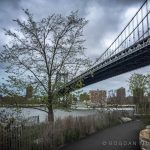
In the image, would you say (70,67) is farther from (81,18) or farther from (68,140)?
(68,140)

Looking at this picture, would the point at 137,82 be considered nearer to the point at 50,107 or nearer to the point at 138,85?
the point at 138,85

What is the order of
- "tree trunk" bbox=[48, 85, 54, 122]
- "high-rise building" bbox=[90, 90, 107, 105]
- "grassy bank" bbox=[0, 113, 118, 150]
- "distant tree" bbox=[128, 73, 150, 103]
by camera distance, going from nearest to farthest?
"grassy bank" bbox=[0, 113, 118, 150] → "tree trunk" bbox=[48, 85, 54, 122] → "distant tree" bbox=[128, 73, 150, 103] → "high-rise building" bbox=[90, 90, 107, 105]

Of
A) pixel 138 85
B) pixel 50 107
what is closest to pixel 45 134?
pixel 50 107

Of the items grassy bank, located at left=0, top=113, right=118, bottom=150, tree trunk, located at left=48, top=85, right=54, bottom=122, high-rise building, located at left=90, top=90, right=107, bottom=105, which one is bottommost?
grassy bank, located at left=0, top=113, right=118, bottom=150

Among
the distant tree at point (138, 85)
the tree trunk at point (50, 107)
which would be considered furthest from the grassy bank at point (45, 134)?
the distant tree at point (138, 85)


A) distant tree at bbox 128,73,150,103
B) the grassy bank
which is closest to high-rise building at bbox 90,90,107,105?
distant tree at bbox 128,73,150,103

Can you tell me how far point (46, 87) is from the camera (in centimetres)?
1655

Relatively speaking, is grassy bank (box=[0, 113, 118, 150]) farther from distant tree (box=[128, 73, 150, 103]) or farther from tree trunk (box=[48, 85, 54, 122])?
distant tree (box=[128, 73, 150, 103])

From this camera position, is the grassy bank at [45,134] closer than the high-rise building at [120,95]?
Yes

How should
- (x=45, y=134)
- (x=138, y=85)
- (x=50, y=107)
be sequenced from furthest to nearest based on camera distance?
(x=138, y=85)
(x=50, y=107)
(x=45, y=134)

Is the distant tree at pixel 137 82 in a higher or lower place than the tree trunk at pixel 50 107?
higher

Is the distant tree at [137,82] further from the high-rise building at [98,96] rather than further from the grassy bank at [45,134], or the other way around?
the grassy bank at [45,134]

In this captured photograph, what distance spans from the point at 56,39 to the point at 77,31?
1.23 meters

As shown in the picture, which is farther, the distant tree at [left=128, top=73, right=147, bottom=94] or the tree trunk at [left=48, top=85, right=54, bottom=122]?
the distant tree at [left=128, top=73, right=147, bottom=94]
